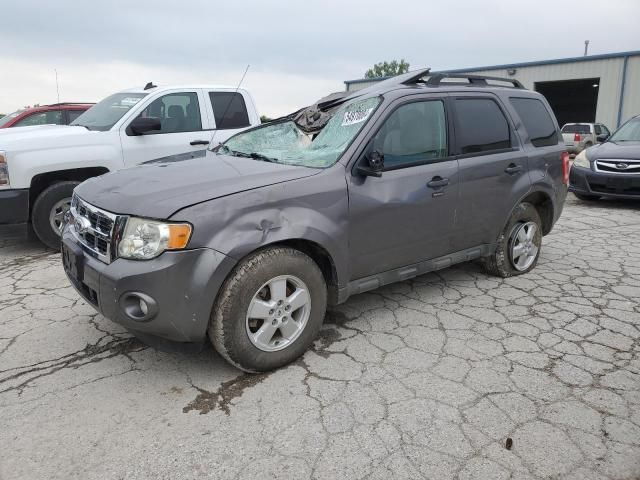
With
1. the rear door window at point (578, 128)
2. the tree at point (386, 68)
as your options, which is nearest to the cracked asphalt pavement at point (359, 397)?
the rear door window at point (578, 128)

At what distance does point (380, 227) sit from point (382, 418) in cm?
129

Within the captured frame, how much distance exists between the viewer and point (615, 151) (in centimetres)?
843

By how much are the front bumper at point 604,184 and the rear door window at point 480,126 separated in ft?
16.6

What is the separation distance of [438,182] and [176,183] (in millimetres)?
1869

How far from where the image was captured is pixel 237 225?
2.69 meters

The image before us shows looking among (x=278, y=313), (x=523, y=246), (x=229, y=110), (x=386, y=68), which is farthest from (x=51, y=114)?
(x=386, y=68)

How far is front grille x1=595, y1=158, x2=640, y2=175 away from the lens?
316 inches

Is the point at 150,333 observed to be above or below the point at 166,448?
above

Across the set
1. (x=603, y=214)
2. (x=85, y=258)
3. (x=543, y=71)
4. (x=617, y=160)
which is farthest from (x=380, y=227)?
(x=543, y=71)

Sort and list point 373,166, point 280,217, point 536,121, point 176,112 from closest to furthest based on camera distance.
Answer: point 280,217
point 373,166
point 536,121
point 176,112

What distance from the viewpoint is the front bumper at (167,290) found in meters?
2.54

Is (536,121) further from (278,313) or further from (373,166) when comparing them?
(278,313)

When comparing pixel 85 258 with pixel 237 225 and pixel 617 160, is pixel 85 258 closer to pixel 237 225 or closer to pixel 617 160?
pixel 237 225

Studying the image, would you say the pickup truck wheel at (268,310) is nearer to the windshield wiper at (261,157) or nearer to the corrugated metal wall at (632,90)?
the windshield wiper at (261,157)
